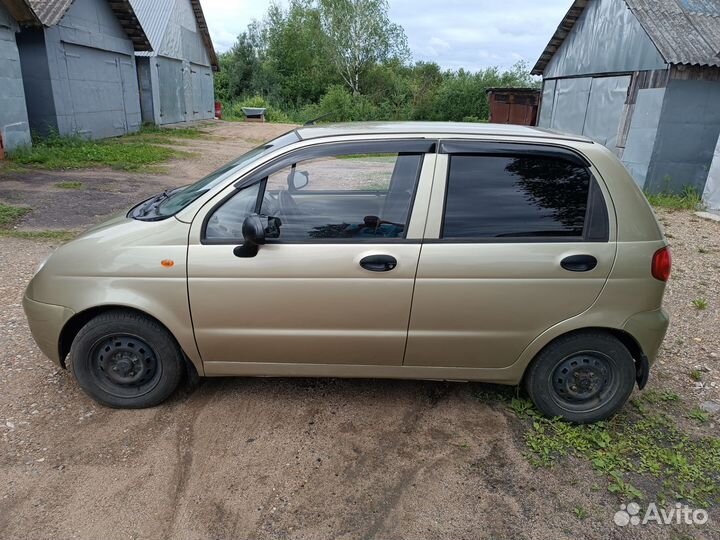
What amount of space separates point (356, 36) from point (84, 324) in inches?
1561

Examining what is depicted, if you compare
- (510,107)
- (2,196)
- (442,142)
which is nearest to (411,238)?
(442,142)

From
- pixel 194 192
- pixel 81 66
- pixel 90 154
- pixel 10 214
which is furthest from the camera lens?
pixel 81 66

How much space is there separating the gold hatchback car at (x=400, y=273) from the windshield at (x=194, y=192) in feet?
0.15

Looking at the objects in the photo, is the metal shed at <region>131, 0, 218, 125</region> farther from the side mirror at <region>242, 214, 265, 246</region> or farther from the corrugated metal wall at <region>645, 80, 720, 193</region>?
the side mirror at <region>242, 214, 265, 246</region>

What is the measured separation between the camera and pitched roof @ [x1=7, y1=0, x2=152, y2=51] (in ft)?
39.7

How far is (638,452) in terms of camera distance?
9.97 ft

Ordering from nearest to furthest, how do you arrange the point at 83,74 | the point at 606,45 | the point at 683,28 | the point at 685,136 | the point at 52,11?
the point at 685,136, the point at 683,28, the point at 606,45, the point at 52,11, the point at 83,74

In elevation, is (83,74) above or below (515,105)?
above

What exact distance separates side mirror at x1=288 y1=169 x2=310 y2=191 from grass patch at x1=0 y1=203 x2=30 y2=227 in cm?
639

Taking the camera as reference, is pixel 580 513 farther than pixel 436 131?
No

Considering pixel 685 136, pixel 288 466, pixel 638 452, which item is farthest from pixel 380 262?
pixel 685 136

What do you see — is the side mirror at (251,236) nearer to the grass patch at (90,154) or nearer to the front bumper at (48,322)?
the front bumper at (48,322)

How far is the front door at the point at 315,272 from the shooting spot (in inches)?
116

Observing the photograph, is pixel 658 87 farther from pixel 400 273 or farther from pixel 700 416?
pixel 400 273
